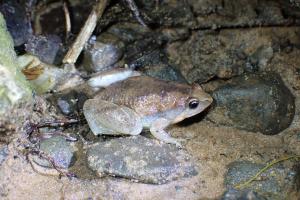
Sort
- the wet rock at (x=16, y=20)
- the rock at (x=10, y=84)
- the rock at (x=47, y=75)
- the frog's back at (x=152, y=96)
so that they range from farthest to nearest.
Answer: the wet rock at (x=16, y=20) → the rock at (x=47, y=75) → the frog's back at (x=152, y=96) → the rock at (x=10, y=84)

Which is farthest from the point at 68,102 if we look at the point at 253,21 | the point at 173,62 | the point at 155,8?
the point at 253,21

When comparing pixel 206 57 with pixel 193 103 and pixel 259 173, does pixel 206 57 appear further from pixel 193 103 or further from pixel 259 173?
pixel 259 173

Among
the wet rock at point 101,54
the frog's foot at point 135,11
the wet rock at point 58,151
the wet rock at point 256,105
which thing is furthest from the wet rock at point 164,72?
the wet rock at point 58,151

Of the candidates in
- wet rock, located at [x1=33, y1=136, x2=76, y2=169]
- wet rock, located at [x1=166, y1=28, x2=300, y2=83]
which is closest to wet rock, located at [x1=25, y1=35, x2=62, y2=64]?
wet rock, located at [x1=33, y1=136, x2=76, y2=169]

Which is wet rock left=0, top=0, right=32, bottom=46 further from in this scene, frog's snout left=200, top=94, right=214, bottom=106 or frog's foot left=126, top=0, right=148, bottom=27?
frog's snout left=200, top=94, right=214, bottom=106

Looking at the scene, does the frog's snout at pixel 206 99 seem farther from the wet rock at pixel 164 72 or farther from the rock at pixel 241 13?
the rock at pixel 241 13

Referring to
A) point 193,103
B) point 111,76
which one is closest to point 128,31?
point 111,76
